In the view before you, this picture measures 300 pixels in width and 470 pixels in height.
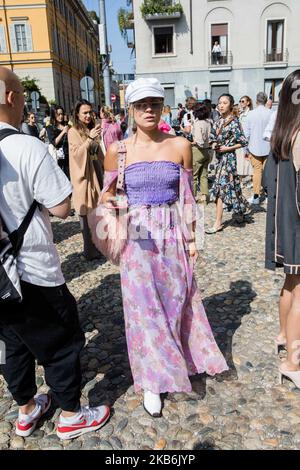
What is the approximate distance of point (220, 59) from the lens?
28000 millimetres

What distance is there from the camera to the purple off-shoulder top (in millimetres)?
2426

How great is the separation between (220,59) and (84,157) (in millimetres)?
26282

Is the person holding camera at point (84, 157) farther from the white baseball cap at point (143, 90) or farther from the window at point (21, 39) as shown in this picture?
the window at point (21, 39)

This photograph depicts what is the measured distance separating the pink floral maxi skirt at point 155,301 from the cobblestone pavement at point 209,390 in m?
0.21

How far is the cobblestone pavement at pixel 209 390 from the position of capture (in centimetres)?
236

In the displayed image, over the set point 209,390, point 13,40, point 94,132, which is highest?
point 13,40

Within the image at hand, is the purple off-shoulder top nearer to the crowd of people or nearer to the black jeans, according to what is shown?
the crowd of people

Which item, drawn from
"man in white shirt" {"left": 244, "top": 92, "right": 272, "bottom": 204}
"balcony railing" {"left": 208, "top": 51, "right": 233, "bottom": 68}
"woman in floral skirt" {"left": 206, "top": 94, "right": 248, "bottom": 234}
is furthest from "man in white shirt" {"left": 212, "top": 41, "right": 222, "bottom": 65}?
"woman in floral skirt" {"left": 206, "top": 94, "right": 248, "bottom": 234}

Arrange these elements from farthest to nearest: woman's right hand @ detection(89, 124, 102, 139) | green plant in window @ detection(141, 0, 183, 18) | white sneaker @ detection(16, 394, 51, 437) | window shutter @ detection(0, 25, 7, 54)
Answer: window shutter @ detection(0, 25, 7, 54)
green plant in window @ detection(141, 0, 183, 18)
woman's right hand @ detection(89, 124, 102, 139)
white sneaker @ detection(16, 394, 51, 437)

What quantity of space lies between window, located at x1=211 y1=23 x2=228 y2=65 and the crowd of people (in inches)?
1096

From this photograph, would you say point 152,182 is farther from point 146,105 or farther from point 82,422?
point 82,422

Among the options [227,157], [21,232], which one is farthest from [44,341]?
[227,157]

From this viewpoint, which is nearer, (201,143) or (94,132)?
(94,132)
